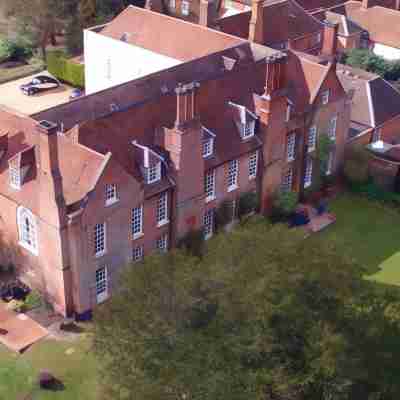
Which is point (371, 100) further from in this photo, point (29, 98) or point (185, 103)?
point (29, 98)

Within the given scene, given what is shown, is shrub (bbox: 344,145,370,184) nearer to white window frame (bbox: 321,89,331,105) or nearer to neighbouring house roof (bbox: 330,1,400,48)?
white window frame (bbox: 321,89,331,105)

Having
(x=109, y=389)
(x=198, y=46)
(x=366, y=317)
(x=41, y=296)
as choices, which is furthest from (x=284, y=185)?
(x=109, y=389)

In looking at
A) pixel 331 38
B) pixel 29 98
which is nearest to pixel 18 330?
pixel 29 98

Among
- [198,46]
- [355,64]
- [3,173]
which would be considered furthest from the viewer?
[355,64]

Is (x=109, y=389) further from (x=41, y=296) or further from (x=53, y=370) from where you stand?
(x=41, y=296)

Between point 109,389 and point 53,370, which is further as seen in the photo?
point 53,370

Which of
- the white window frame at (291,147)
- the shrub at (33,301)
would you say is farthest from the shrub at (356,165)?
the shrub at (33,301)
